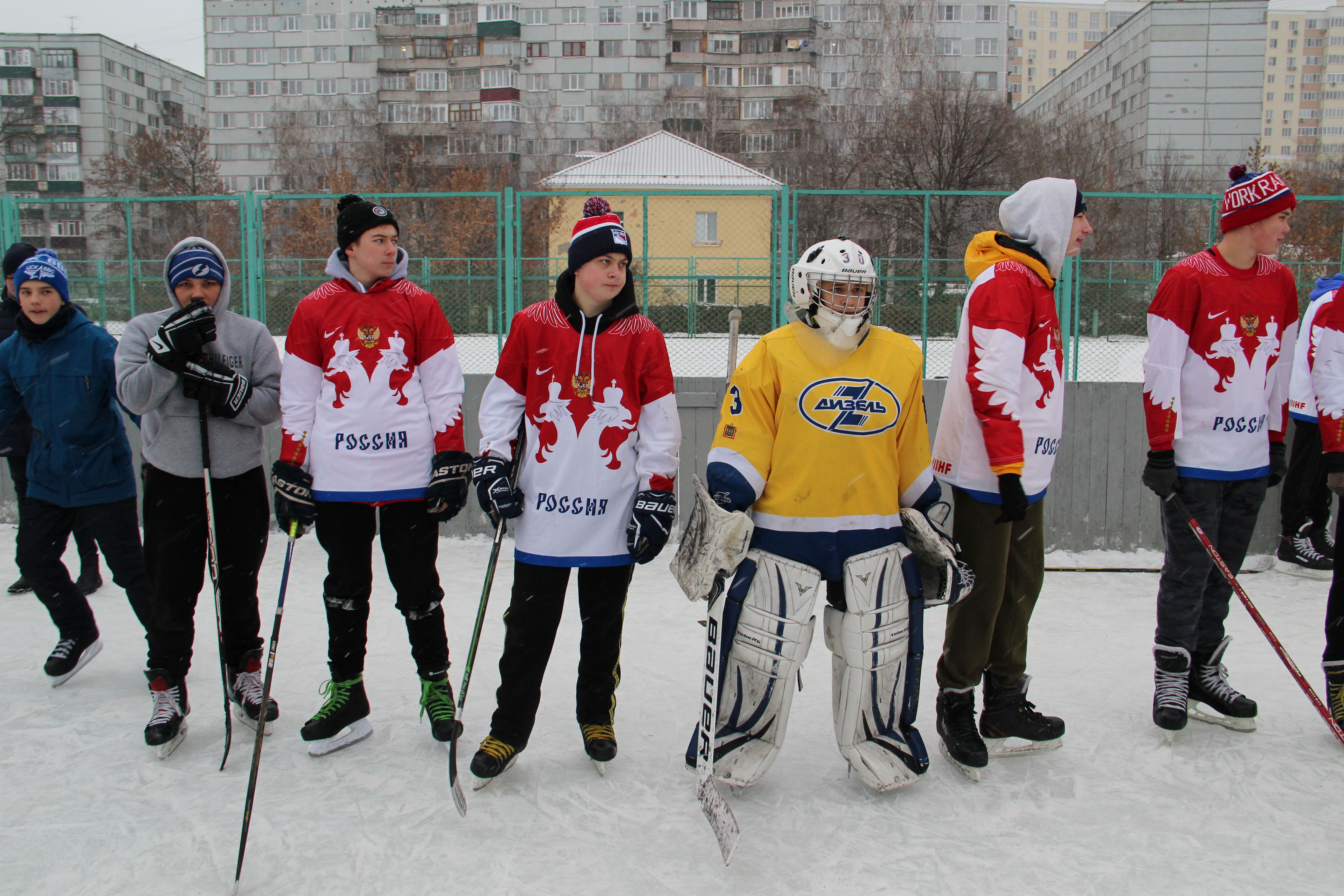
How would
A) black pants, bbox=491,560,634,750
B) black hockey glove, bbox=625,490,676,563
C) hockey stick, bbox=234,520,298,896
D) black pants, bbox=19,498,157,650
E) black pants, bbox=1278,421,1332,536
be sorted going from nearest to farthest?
hockey stick, bbox=234,520,298,896, black hockey glove, bbox=625,490,676,563, black pants, bbox=491,560,634,750, black pants, bbox=19,498,157,650, black pants, bbox=1278,421,1332,536

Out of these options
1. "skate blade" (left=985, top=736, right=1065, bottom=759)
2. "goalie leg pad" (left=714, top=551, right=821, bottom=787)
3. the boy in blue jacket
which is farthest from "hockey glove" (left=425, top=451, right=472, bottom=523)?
"skate blade" (left=985, top=736, right=1065, bottom=759)

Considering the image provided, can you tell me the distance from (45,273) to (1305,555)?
23.6 ft

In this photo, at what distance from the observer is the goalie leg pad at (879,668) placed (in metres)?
2.74

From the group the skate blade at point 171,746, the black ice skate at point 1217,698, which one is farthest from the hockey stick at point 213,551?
the black ice skate at point 1217,698

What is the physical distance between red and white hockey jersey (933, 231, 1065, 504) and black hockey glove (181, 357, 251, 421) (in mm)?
2575

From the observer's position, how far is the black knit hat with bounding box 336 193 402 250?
3109mm

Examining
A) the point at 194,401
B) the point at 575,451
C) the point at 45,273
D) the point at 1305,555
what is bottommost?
the point at 1305,555

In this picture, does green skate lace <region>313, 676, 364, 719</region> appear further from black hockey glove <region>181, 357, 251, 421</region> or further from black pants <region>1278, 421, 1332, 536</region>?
black pants <region>1278, 421, 1332, 536</region>

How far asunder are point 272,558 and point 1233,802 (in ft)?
18.3

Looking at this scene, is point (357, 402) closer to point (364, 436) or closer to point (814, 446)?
point (364, 436)

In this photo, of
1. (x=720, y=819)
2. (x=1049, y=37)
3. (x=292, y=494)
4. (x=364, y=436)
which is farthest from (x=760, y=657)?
(x=1049, y=37)

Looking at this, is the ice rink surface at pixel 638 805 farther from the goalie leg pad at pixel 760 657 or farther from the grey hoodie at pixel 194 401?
the grey hoodie at pixel 194 401

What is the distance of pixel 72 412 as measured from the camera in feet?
12.4

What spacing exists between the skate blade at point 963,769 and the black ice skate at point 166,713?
9.17 ft
